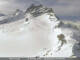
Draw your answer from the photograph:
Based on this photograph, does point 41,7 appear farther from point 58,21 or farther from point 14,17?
point 58,21

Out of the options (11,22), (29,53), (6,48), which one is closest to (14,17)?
(11,22)

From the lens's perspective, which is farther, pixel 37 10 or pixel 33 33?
pixel 37 10

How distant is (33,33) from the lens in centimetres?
12606

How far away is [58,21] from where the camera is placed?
115 meters

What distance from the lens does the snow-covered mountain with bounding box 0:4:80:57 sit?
99.0 meters

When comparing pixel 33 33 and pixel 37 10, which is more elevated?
pixel 37 10

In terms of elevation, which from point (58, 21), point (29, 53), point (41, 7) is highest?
point (41, 7)

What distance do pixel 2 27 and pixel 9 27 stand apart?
377cm

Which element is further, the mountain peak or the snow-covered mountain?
the mountain peak

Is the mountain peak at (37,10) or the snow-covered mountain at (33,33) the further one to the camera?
the mountain peak at (37,10)

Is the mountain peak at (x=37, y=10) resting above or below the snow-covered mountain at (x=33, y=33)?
above

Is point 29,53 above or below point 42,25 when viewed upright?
below

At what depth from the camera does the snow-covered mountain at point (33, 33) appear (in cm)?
9900

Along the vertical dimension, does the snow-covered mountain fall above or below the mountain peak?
below
